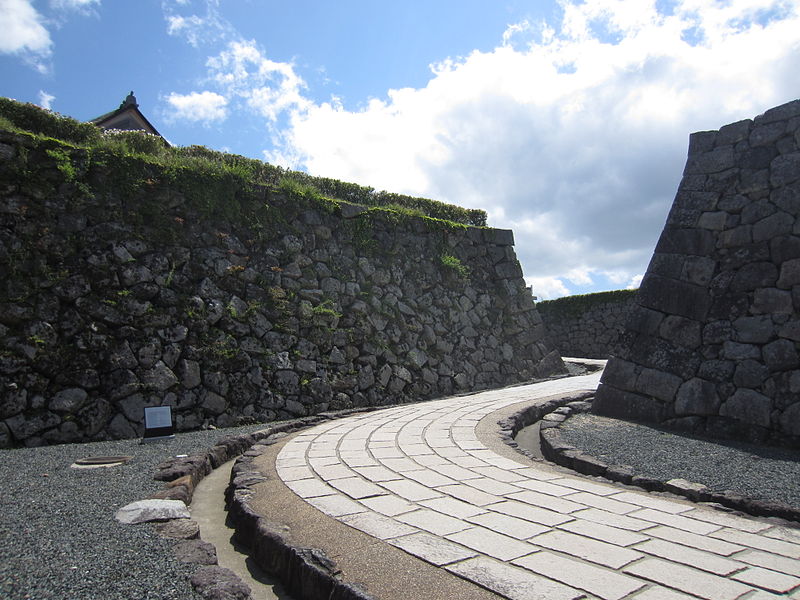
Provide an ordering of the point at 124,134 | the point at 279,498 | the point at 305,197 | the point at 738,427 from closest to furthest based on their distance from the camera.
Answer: the point at 279,498, the point at 738,427, the point at 124,134, the point at 305,197

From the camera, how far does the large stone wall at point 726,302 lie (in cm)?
535

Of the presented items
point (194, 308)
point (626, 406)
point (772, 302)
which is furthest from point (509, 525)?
point (194, 308)

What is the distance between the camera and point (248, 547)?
3104mm

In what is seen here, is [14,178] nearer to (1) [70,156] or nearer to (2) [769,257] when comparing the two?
(1) [70,156]

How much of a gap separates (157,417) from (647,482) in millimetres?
5068

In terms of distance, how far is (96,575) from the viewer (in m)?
2.31

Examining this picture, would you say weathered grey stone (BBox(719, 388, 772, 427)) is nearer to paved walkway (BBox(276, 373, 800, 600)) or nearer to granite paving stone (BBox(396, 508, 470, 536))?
paved walkway (BBox(276, 373, 800, 600))

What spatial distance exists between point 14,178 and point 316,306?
4371mm

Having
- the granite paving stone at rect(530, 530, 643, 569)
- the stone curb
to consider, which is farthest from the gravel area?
the granite paving stone at rect(530, 530, 643, 569)

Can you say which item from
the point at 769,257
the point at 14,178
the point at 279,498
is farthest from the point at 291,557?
the point at 14,178

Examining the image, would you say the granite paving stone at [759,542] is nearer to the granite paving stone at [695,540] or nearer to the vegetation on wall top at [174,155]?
the granite paving stone at [695,540]

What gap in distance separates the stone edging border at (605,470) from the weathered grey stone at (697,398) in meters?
1.30

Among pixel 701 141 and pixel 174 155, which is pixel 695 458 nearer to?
pixel 701 141

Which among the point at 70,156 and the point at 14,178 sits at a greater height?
the point at 70,156
